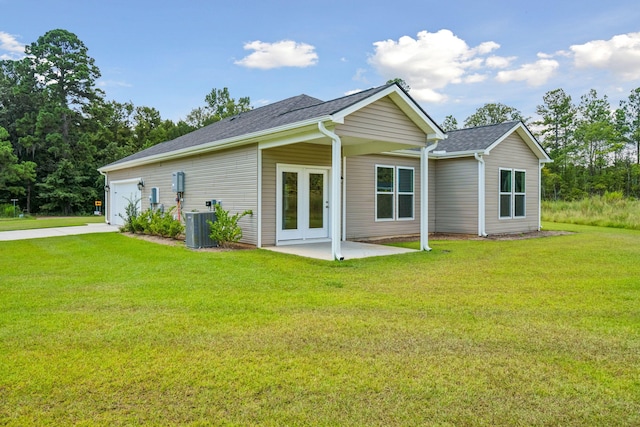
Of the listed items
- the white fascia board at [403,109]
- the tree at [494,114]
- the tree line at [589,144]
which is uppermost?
the tree at [494,114]

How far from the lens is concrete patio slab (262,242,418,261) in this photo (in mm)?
8047

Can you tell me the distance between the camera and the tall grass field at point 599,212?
53.1 ft

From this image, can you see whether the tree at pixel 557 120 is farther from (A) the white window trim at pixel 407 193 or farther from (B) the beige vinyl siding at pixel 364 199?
(B) the beige vinyl siding at pixel 364 199

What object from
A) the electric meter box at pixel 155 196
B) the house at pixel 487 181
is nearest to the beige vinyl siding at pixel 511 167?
the house at pixel 487 181

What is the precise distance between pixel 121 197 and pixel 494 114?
3442 centimetres

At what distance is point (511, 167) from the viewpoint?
42.5 ft

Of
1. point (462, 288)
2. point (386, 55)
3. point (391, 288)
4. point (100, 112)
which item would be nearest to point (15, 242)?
point (391, 288)

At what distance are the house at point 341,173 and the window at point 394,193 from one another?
0.10 feet

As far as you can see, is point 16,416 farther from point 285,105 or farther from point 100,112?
point 100,112

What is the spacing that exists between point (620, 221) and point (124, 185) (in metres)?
19.2

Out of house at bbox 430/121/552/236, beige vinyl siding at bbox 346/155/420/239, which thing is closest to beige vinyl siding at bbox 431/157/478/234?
house at bbox 430/121/552/236

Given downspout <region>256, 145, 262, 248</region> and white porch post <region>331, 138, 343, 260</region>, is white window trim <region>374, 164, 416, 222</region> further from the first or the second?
white porch post <region>331, 138, 343, 260</region>

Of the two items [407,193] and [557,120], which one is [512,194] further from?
[557,120]

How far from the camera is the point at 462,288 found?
5.32m
